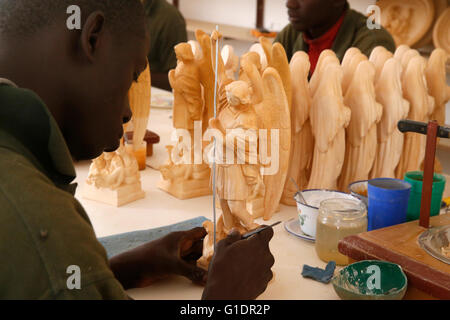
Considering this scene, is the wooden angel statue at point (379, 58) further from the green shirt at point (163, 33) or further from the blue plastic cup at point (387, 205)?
the green shirt at point (163, 33)

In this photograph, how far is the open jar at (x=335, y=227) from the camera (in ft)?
4.02

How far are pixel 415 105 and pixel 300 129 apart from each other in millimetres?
438

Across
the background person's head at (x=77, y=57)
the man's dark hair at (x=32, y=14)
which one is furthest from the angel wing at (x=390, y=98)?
the man's dark hair at (x=32, y=14)

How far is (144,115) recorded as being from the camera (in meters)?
1.64

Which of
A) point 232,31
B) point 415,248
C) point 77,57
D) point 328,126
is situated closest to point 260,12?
point 232,31

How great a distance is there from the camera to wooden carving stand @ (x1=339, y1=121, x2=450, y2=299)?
Answer: 1.02 m

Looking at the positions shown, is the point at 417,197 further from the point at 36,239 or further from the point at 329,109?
the point at 36,239

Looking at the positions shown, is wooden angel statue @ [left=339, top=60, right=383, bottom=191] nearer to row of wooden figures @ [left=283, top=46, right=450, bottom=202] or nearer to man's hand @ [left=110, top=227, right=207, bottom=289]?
row of wooden figures @ [left=283, top=46, right=450, bottom=202]

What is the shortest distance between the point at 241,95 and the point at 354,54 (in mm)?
740

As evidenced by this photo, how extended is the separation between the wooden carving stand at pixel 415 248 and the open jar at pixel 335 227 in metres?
0.04

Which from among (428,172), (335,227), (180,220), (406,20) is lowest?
(180,220)

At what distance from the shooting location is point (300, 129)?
1610mm

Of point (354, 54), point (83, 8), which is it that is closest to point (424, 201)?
point (354, 54)

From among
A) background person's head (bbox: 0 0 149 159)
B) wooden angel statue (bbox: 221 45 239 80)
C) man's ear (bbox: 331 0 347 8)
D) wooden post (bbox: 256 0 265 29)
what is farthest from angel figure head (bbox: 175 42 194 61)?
wooden post (bbox: 256 0 265 29)
